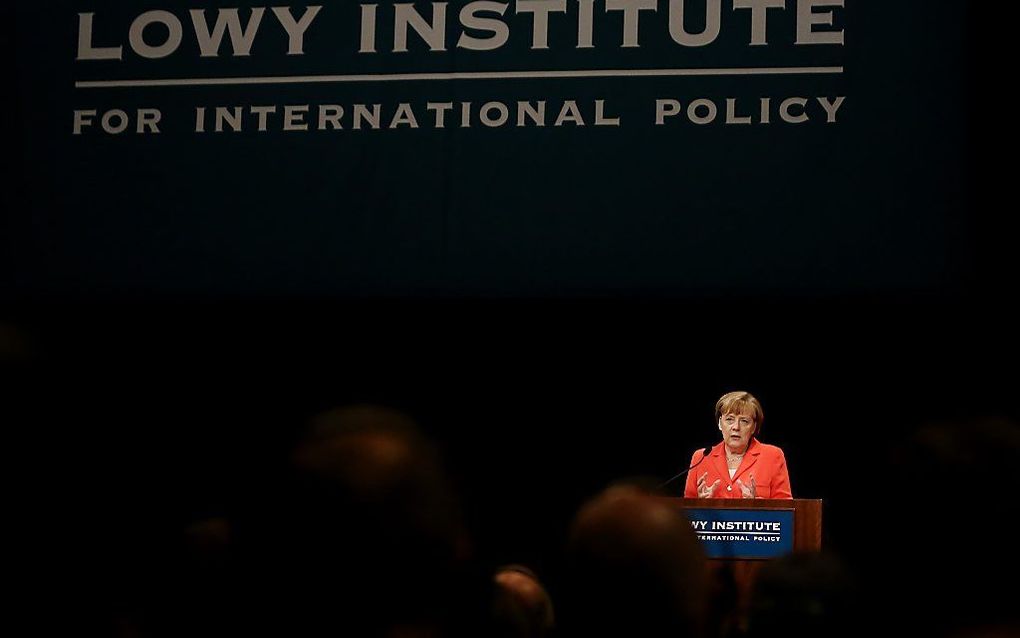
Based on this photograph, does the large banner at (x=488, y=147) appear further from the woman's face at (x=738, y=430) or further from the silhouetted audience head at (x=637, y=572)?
the silhouetted audience head at (x=637, y=572)

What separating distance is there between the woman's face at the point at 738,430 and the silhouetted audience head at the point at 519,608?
10.9ft

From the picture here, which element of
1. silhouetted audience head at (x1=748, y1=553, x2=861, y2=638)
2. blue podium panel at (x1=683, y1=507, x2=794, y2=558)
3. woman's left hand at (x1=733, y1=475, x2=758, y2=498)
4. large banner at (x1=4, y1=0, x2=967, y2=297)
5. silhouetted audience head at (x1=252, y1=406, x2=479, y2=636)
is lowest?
blue podium panel at (x1=683, y1=507, x2=794, y2=558)

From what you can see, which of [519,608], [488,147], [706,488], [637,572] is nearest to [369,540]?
[637,572]

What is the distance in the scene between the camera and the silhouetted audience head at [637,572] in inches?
58.2

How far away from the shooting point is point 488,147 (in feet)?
21.2

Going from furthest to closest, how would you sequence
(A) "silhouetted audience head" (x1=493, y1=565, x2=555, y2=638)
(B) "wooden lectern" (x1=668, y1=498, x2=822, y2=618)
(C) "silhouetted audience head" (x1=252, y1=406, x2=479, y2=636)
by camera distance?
(B) "wooden lectern" (x1=668, y1=498, x2=822, y2=618) < (A) "silhouetted audience head" (x1=493, y1=565, x2=555, y2=638) < (C) "silhouetted audience head" (x1=252, y1=406, x2=479, y2=636)

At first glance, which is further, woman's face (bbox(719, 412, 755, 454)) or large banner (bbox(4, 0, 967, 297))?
large banner (bbox(4, 0, 967, 297))

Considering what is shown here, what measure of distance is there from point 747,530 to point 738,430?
751 mm

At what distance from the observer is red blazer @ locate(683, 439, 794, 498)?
5.97 m

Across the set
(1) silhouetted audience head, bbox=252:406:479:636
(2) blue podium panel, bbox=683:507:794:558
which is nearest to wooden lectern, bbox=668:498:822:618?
(2) blue podium panel, bbox=683:507:794:558

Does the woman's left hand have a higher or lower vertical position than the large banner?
lower

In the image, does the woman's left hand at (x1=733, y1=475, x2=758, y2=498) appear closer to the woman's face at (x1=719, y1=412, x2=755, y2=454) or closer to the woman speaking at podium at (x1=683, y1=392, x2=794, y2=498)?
the woman speaking at podium at (x1=683, y1=392, x2=794, y2=498)

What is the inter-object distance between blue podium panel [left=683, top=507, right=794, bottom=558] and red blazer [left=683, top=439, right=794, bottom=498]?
552 millimetres

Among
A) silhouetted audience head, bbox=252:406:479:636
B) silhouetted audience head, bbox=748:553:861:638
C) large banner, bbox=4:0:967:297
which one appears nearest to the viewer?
silhouetted audience head, bbox=252:406:479:636
